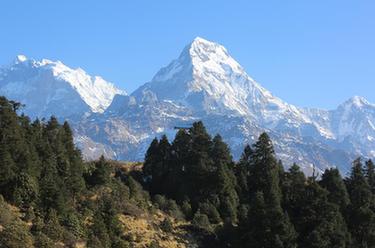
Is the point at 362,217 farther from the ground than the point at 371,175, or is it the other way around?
the point at 371,175

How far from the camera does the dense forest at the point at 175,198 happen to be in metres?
63.3

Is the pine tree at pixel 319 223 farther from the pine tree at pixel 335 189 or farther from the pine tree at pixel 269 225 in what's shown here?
the pine tree at pixel 335 189

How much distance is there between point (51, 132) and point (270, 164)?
3362cm

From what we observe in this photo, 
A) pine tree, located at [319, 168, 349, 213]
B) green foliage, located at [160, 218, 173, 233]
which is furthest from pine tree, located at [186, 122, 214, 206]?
pine tree, located at [319, 168, 349, 213]

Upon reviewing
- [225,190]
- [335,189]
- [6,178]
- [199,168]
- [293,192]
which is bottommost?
[6,178]

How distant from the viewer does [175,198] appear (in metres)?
94.4

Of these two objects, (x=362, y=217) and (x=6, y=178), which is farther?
(x=362, y=217)

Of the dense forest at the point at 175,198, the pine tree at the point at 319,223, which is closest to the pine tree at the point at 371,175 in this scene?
the dense forest at the point at 175,198

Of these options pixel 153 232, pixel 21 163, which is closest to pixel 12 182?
pixel 21 163

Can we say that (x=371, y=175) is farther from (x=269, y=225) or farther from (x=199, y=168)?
(x=269, y=225)

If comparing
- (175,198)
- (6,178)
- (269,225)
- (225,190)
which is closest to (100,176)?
(175,198)

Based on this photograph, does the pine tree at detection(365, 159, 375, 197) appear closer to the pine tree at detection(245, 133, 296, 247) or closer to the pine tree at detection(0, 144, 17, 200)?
the pine tree at detection(245, 133, 296, 247)

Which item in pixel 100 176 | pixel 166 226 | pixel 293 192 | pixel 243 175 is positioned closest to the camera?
pixel 166 226

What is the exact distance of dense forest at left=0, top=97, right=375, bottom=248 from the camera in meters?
63.3
